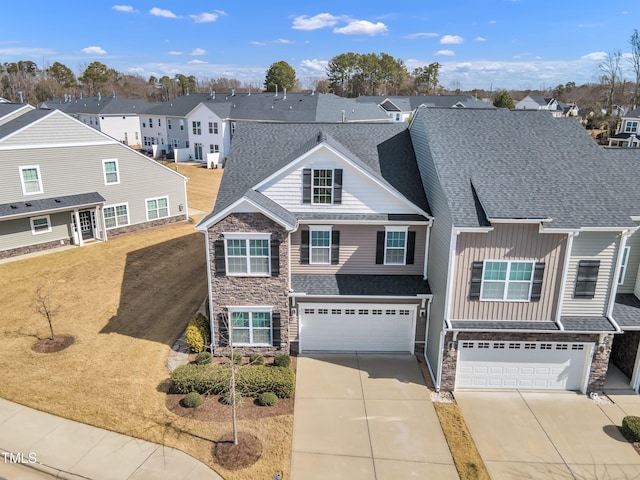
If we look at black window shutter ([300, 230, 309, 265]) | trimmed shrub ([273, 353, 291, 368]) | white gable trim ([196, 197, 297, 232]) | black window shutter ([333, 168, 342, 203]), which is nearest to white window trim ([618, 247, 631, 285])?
black window shutter ([333, 168, 342, 203])

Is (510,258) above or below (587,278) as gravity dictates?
above

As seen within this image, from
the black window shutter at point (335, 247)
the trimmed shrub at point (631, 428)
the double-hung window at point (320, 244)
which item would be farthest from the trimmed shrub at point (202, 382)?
the trimmed shrub at point (631, 428)

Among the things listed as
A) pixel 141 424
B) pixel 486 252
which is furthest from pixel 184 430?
pixel 486 252

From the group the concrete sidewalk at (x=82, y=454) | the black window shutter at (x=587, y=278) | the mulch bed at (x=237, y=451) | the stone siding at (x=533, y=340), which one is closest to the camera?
the concrete sidewalk at (x=82, y=454)

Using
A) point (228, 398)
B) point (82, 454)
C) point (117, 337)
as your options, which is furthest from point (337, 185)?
point (82, 454)

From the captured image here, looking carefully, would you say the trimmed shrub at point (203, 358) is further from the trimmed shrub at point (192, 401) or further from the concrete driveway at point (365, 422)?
the concrete driveway at point (365, 422)

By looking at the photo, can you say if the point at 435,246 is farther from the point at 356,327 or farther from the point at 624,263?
the point at 624,263
